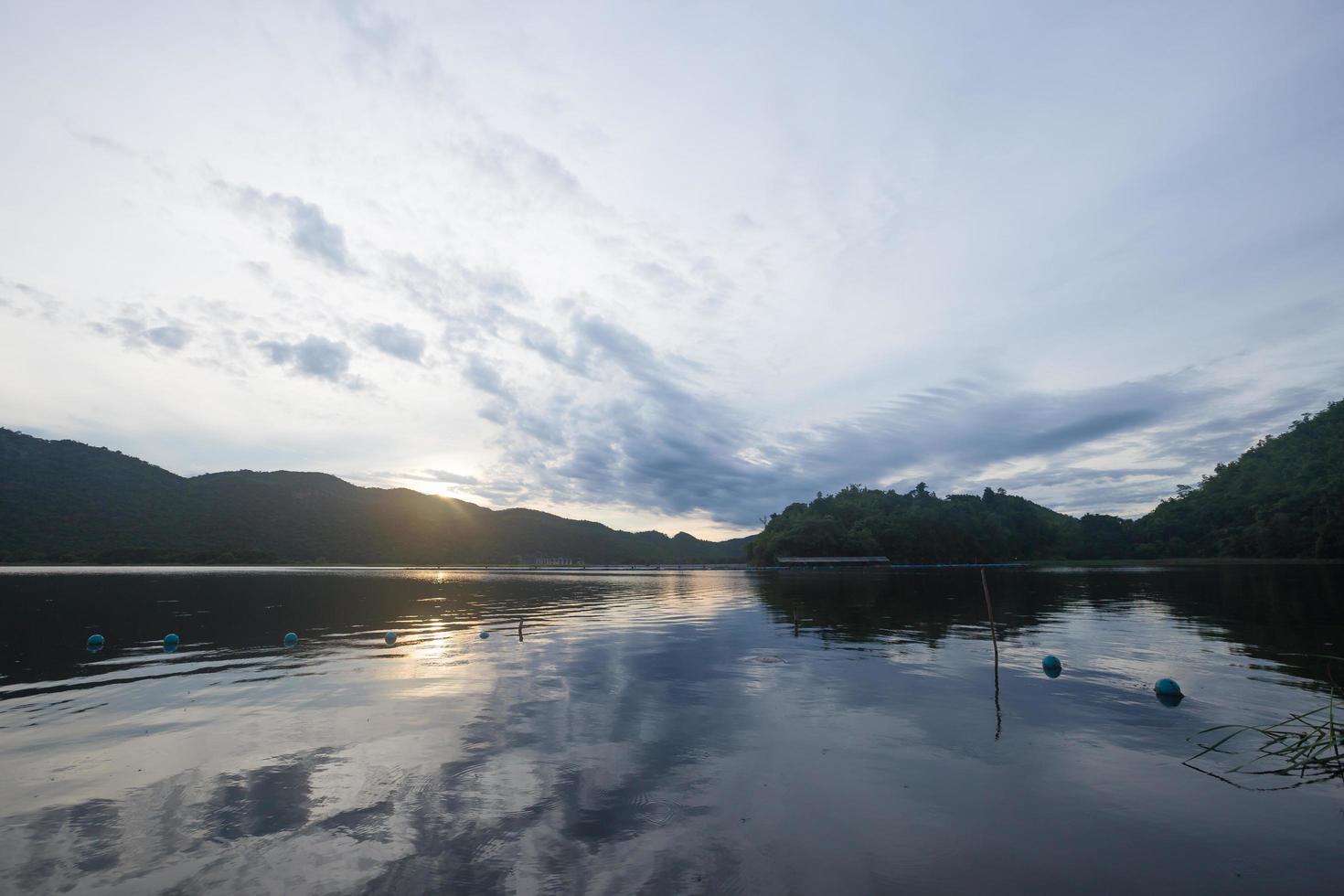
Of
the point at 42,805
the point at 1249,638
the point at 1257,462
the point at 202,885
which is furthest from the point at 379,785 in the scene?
the point at 1257,462

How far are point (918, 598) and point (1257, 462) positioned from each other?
589ft

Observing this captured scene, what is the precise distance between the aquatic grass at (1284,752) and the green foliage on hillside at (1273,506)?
150m

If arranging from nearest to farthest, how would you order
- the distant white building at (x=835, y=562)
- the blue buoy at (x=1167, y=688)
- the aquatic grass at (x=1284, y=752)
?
1. the aquatic grass at (x=1284, y=752)
2. the blue buoy at (x=1167, y=688)
3. the distant white building at (x=835, y=562)

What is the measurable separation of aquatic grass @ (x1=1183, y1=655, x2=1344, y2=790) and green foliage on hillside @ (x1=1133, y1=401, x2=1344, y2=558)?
493ft

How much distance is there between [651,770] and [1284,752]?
1503cm

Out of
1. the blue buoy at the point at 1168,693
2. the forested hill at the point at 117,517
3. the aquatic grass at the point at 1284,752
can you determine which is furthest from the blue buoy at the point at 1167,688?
the forested hill at the point at 117,517

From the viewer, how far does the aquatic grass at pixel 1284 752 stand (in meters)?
13.5

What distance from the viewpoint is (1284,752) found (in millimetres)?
14312

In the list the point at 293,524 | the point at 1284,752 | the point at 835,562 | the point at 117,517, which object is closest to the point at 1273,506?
the point at 835,562

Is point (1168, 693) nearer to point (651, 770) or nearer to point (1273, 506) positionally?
point (651, 770)

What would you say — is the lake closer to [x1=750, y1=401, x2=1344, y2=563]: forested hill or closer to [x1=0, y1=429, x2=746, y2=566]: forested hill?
[x1=750, y1=401, x2=1344, y2=563]: forested hill

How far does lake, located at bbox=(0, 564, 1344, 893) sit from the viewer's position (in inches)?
365

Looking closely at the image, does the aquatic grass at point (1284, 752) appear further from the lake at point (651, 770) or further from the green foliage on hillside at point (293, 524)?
the green foliage on hillside at point (293, 524)

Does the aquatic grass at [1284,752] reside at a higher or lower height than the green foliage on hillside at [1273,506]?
lower
